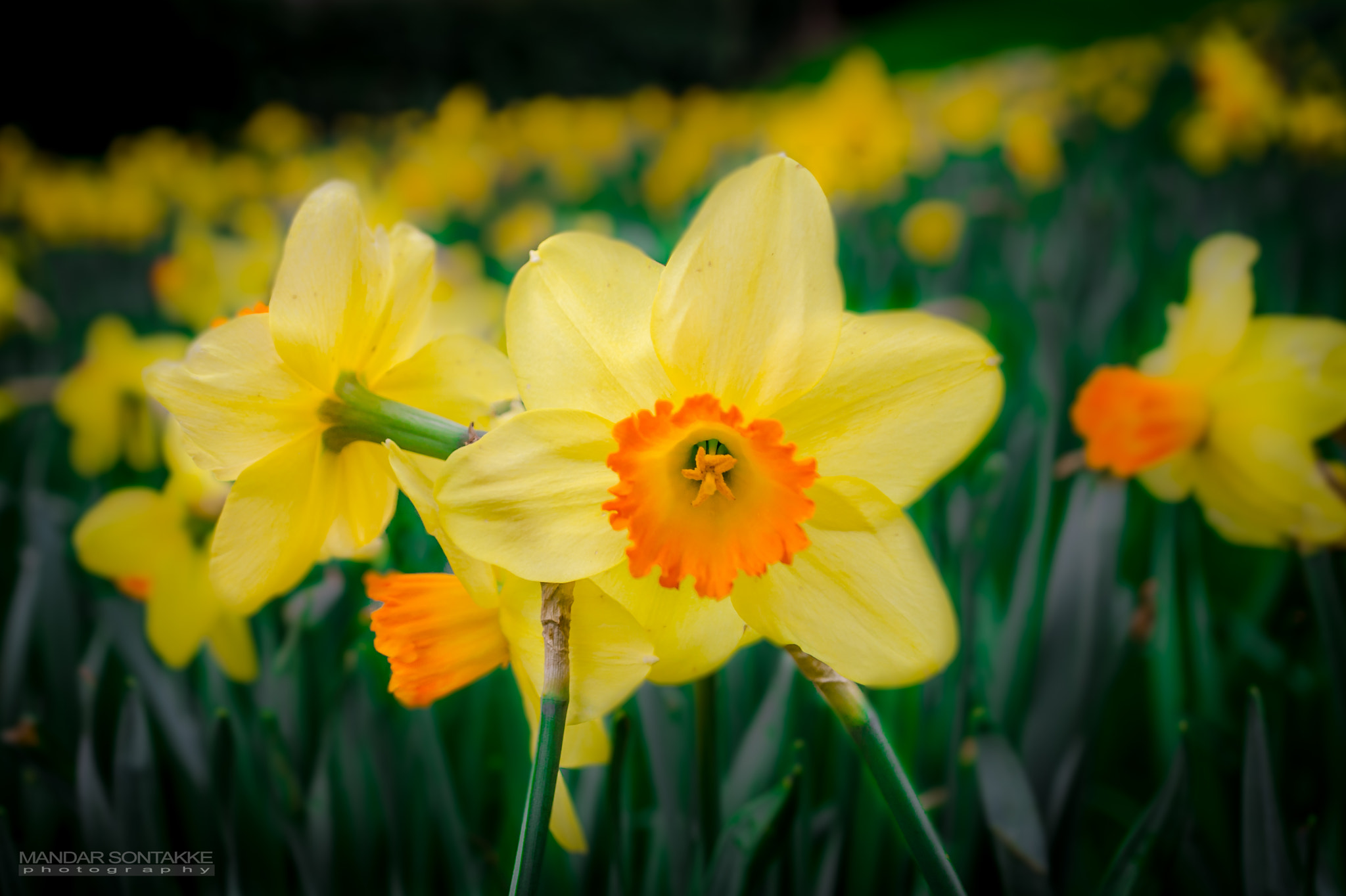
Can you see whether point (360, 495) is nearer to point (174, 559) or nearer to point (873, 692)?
point (174, 559)

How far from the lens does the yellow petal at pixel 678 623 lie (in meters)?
0.49

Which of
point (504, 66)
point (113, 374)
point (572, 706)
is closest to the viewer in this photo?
point (572, 706)

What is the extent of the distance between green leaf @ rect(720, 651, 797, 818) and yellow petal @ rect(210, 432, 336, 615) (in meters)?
0.49

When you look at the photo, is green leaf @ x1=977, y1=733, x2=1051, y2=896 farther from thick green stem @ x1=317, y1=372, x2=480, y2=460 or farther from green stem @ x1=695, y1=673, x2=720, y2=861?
thick green stem @ x1=317, y1=372, x2=480, y2=460

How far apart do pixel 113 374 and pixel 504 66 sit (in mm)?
8666

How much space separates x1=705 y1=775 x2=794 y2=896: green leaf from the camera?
26.4 inches

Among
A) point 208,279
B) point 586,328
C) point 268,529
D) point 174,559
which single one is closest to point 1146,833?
point 586,328

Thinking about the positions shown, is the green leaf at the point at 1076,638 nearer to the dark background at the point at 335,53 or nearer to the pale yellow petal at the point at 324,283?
the pale yellow petal at the point at 324,283

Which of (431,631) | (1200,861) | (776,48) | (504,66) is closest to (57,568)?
(431,631)

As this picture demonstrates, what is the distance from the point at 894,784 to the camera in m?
0.46

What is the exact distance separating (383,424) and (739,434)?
0.83 feet

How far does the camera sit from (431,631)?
0.56 metres

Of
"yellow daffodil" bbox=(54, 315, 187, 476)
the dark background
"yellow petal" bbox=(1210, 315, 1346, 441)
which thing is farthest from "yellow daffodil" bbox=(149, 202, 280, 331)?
the dark background

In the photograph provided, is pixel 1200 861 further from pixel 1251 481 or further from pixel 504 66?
pixel 504 66
